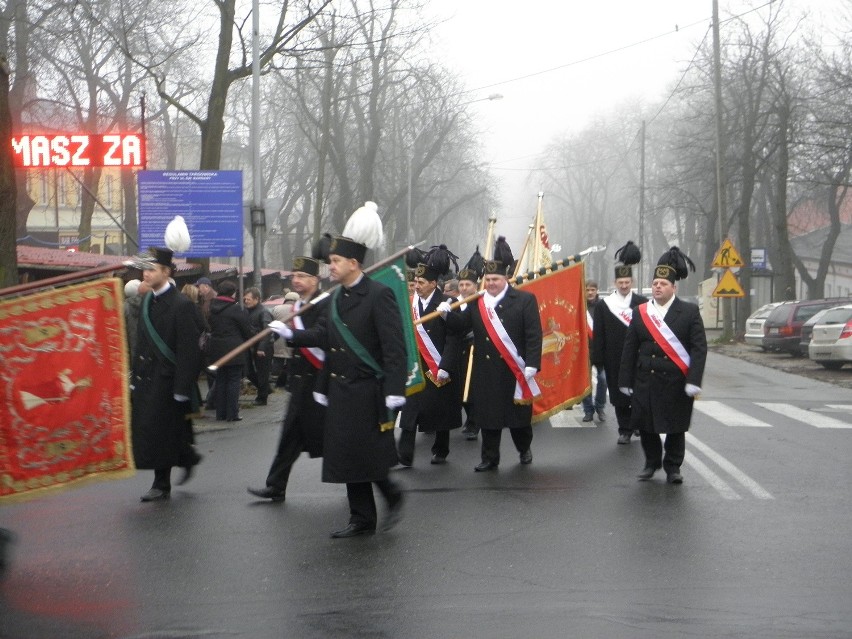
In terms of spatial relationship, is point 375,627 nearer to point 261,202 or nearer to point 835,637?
point 835,637

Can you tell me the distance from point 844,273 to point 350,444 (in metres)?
61.5

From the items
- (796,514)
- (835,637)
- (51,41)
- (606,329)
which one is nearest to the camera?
(835,637)

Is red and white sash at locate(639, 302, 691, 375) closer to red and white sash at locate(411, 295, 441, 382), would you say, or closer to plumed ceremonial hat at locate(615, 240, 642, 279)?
A: plumed ceremonial hat at locate(615, 240, 642, 279)

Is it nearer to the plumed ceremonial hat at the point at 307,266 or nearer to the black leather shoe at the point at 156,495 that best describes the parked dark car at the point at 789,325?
the plumed ceremonial hat at the point at 307,266

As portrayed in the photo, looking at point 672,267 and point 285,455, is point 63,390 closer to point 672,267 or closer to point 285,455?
point 285,455

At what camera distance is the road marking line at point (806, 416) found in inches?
562

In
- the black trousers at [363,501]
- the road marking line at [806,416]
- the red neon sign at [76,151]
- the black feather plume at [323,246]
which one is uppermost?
the red neon sign at [76,151]

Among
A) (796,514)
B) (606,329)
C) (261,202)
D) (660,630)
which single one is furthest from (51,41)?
A: (660,630)

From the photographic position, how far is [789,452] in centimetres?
1163

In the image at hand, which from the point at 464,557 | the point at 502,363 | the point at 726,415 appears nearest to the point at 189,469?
the point at 502,363

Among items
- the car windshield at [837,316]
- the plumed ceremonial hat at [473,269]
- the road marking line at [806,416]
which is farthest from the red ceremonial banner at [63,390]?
the car windshield at [837,316]

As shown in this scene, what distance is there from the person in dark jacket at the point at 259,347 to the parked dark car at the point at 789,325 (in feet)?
52.1

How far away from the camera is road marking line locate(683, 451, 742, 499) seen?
30.1 ft

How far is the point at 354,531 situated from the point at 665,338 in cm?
312
